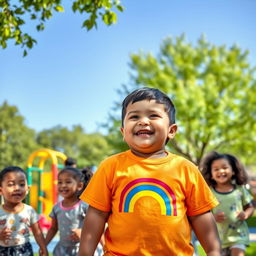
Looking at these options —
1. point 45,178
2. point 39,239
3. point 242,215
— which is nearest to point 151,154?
point 39,239

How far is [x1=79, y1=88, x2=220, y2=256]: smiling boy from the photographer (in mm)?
2000

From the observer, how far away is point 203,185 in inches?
83.5

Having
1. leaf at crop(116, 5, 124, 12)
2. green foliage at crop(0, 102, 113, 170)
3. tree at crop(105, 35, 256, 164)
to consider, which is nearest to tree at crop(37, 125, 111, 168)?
green foliage at crop(0, 102, 113, 170)

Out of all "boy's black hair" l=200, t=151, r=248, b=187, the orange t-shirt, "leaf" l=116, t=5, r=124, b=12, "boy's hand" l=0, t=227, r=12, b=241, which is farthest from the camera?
"leaf" l=116, t=5, r=124, b=12

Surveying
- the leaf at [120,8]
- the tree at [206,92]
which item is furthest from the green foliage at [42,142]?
the leaf at [120,8]

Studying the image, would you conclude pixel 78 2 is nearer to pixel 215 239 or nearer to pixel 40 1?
pixel 40 1

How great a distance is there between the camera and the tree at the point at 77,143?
185 feet

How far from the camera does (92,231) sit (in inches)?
82.2

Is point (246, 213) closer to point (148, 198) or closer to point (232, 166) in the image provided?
point (232, 166)

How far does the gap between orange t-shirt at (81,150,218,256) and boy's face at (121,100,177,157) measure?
7 centimetres

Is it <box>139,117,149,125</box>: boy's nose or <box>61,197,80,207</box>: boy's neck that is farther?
<box>61,197,80,207</box>: boy's neck

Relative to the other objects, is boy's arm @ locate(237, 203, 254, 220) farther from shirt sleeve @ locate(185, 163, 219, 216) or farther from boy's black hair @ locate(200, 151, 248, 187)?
shirt sleeve @ locate(185, 163, 219, 216)

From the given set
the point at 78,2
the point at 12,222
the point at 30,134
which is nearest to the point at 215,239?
the point at 12,222

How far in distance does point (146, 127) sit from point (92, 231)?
0.59m
